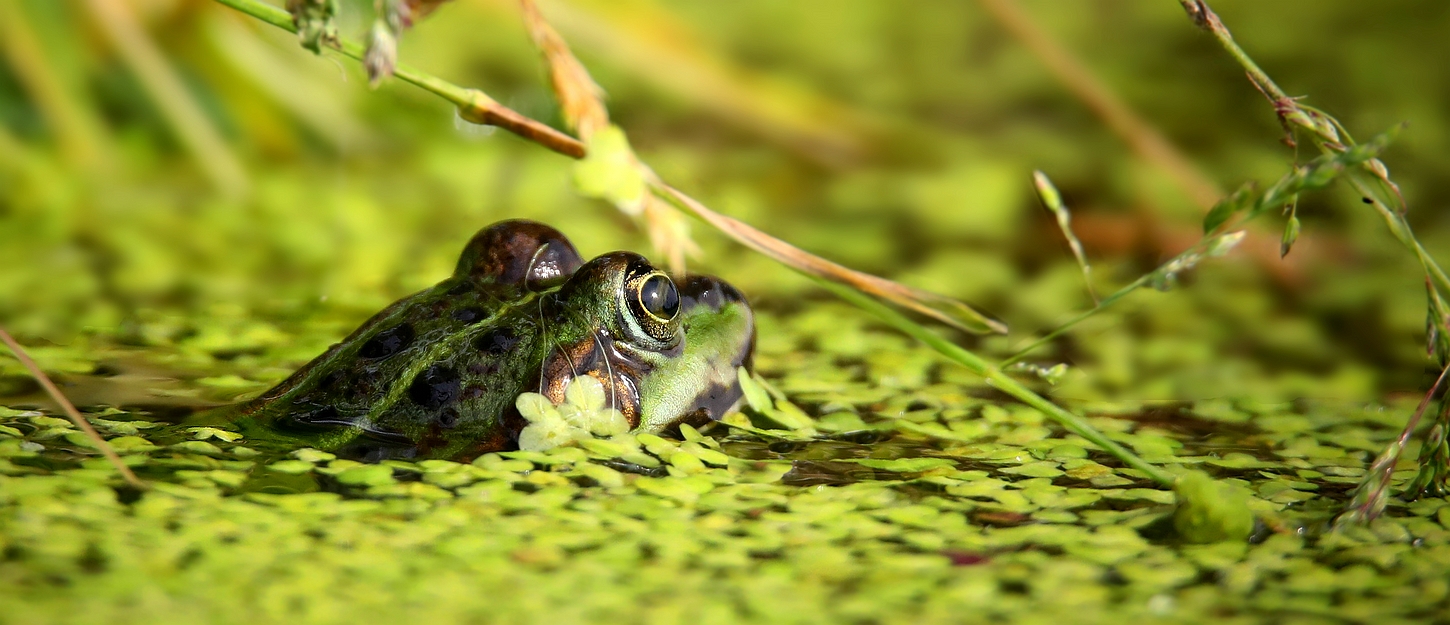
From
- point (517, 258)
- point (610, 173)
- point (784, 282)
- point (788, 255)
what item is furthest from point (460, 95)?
point (784, 282)

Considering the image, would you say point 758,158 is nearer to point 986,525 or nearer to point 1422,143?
point 1422,143

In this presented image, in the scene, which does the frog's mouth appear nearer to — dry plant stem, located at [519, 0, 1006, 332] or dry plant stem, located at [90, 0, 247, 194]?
dry plant stem, located at [519, 0, 1006, 332]

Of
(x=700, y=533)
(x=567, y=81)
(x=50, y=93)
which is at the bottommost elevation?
(x=700, y=533)

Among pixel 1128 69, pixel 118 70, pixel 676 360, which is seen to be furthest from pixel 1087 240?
pixel 118 70

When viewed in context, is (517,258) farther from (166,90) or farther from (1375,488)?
(166,90)

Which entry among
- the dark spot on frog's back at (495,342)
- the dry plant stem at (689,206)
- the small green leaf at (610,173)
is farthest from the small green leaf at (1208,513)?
the dark spot on frog's back at (495,342)

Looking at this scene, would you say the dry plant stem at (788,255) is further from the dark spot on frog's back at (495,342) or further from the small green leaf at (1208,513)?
the dark spot on frog's back at (495,342)

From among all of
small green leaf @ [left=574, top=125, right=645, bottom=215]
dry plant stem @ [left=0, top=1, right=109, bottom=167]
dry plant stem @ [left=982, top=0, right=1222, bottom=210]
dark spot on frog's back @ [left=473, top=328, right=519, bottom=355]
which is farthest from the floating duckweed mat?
dry plant stem @ [left=0, top=1, right=109, bottom=167]
